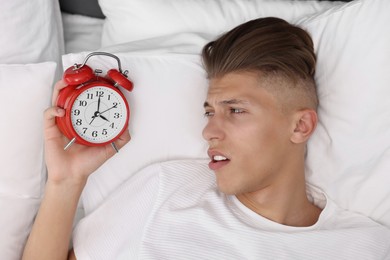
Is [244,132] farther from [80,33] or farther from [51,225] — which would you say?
[80,33]

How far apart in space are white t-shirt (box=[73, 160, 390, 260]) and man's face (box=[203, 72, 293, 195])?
0.38 feet

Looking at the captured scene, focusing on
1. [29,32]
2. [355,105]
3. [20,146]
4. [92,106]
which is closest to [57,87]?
[92,106]

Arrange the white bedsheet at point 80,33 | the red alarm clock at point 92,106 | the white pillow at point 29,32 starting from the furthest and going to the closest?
the white bedsheet at point 80,33, the white pillow at point 29,32, the red alarm clock at point 92,106

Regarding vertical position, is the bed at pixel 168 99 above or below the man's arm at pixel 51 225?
above

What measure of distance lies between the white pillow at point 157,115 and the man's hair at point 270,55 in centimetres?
9

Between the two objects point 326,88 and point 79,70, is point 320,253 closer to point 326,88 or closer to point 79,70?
point 326,88

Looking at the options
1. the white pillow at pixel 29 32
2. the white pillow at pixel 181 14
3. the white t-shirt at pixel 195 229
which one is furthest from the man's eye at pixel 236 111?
the white pillow at pixel 29 32

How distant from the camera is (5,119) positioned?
1625 mm

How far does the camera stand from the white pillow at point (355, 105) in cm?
171

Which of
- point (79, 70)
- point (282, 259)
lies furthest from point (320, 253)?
point (79, 70)

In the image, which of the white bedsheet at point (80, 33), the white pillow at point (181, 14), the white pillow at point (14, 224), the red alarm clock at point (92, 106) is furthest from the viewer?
the white bedsheet at point (80, 33)

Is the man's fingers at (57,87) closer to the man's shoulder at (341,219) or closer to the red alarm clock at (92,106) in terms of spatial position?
the red alarm clock at (92,106)

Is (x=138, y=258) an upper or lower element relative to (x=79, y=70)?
lower

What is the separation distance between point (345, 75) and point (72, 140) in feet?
2.85
